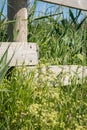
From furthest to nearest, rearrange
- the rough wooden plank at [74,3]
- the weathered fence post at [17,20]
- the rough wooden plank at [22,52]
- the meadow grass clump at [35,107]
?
the rough wooden plank at [74,3], the weathered fence post at [17,20], the rough wooden plank at [22,52], the meadow grass clump at [35,107]

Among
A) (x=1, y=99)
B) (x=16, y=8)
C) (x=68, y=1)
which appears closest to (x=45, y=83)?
(x=1, y=99)

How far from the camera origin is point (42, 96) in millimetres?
2355

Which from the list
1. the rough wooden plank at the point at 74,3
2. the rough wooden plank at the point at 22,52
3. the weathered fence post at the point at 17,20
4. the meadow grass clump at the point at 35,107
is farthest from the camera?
the rough wooden plank at the point at 74,3

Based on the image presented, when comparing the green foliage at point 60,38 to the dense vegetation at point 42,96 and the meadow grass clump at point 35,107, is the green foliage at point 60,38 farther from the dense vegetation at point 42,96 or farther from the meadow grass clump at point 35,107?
the meadow grass clump at point 35,107

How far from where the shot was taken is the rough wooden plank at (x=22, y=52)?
277cm

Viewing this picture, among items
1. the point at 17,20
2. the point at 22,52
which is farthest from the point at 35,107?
the point at 17,20

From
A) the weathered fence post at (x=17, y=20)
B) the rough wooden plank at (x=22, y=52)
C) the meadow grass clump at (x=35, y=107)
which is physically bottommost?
the meadow grass clump at (x=35, y=107)

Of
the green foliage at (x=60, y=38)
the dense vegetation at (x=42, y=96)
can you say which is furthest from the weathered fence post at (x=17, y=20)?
the green foliage at (x=60, y=38)

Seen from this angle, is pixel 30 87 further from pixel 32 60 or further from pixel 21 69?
pixel 32 60

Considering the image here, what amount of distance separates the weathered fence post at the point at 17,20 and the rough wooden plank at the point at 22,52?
0.34 ft

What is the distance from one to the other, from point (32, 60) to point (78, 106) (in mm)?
590

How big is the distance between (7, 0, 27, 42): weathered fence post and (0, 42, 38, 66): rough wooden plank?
10 cm

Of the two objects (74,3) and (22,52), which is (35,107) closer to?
(22,52)

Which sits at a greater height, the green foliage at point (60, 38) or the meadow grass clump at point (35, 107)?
the green foliage at point (60, 38)
